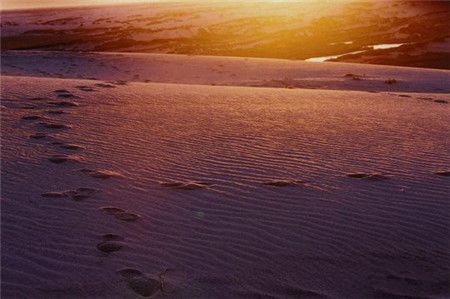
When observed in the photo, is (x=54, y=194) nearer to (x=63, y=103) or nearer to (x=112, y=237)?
(x=112, y=237)

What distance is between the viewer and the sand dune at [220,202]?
3.84 metres

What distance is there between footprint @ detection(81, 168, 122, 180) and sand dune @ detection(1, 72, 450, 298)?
44 mm

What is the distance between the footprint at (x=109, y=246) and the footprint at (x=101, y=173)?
1.56m

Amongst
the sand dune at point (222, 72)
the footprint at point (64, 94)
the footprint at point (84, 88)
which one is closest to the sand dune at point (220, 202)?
the footprint at point (64, 94)

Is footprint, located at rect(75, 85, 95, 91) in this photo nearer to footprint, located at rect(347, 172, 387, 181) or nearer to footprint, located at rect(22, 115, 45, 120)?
footprint, located at rect(22, 115, 45, 120)

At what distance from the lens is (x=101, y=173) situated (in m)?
5.82

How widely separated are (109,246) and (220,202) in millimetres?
1318

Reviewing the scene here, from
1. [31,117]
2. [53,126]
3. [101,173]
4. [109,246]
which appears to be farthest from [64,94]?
[109,246]

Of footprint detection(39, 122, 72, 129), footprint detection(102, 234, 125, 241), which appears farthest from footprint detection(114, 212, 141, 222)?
footprint detection(39, 122, 72, 129)

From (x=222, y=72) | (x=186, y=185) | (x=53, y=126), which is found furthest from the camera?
(x=222, y=72)

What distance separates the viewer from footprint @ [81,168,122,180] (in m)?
5.74

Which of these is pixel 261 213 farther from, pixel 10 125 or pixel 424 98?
pixel 424 98

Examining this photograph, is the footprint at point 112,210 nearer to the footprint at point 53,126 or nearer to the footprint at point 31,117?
the footprint at point 53,126

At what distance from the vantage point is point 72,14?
190 ft
